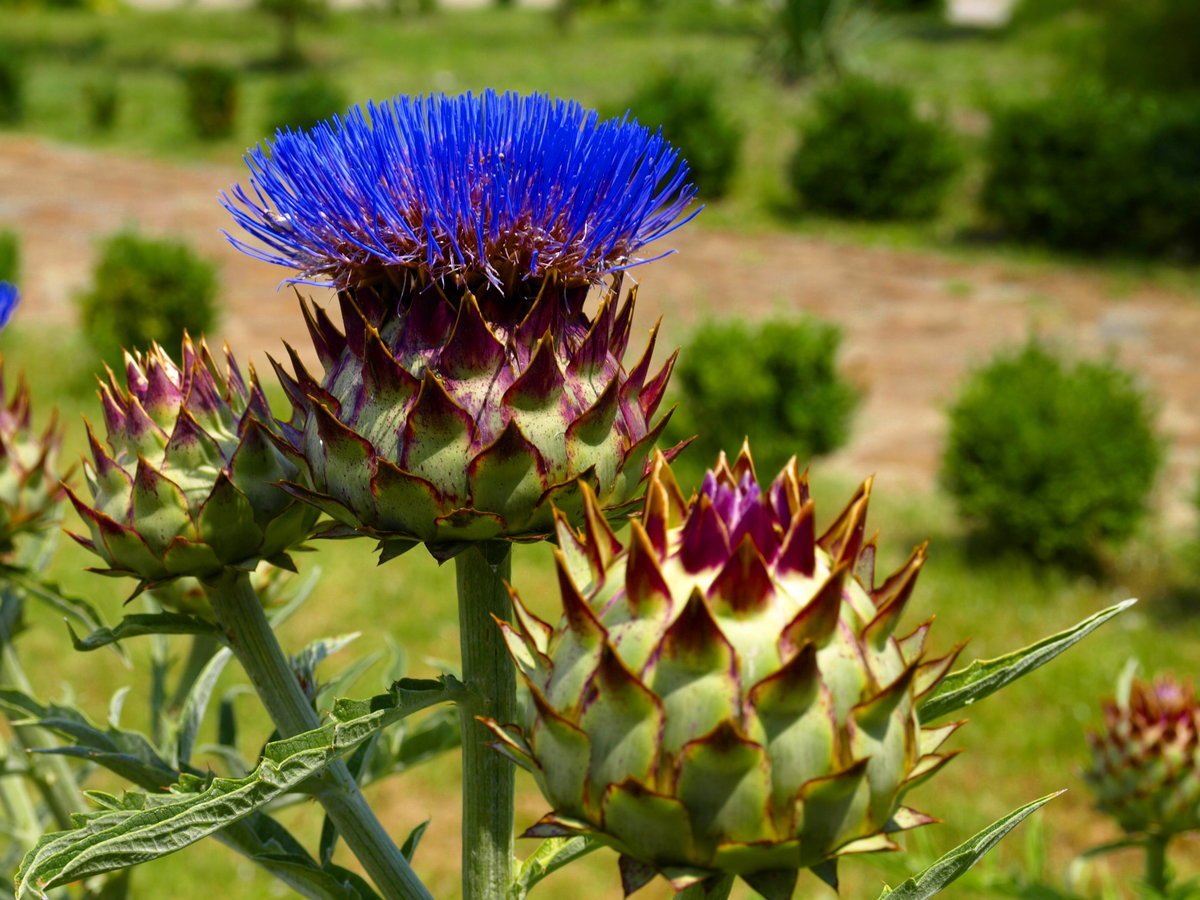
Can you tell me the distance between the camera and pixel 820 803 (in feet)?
3.34

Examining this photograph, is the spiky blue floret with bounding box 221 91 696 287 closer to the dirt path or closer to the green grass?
the green grass

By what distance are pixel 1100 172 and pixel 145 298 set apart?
7.86 m

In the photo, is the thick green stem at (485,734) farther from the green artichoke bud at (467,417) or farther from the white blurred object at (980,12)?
the white blurred object at (980,12)

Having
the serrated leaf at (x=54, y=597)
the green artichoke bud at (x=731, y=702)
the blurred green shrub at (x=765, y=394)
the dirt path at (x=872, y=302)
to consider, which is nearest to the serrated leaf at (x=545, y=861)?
the green artichoke bud at (x=731, y=702)

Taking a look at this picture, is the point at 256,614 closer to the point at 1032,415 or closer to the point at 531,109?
the point at 531,109

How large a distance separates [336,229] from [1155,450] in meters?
5.61

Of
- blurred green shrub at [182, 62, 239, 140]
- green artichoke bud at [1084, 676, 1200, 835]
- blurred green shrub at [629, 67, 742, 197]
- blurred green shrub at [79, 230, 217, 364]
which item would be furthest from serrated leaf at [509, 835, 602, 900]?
blurred green shrub at [182, 62, 239, 140]

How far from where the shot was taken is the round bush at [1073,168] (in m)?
11.4

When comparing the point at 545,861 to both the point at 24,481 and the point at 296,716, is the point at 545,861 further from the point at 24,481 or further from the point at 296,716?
the point at 24,481

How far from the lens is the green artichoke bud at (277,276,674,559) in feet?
4.17

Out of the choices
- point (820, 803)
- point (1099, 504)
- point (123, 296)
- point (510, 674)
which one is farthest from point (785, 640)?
point (123, 296)

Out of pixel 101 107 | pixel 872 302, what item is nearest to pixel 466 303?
pixel 872 302

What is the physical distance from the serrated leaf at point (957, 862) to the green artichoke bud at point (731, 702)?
0.06 metres

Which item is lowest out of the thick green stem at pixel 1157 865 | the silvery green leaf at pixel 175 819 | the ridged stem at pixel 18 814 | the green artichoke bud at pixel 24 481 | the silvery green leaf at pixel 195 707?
the thick green stem at pixel 1157 865
